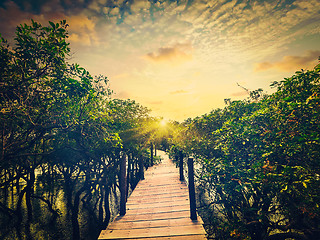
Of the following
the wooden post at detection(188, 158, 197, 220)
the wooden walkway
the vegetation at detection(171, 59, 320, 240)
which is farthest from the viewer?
the wooden post at detection(188, 158, 197, 220)

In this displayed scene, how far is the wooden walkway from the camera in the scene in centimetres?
430

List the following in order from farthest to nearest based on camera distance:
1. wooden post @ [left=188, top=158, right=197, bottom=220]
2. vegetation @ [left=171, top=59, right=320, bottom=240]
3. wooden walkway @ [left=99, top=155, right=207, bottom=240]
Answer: wooden post @ [left=188, top=158, right=197, bottom=220], wooden walkway @ [left=99, top=155, right=207, bottom=240], vegetation @ [left=171, top=59, right=320, bottom=240]

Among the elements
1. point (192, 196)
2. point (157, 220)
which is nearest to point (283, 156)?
point (192, 196)

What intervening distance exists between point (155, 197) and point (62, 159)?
9490 mm

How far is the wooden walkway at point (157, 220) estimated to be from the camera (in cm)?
430

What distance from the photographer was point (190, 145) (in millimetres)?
8453

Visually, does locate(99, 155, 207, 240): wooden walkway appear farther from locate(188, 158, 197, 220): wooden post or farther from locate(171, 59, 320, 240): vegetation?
locate(171, 59, 320, 240): vegetation

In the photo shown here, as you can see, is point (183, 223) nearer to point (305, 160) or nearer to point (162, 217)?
point (162, 217)

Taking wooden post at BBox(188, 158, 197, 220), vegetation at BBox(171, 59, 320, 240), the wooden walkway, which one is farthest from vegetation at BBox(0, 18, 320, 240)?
the wooden walkway

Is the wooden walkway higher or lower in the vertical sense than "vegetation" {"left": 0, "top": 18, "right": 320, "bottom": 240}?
lower

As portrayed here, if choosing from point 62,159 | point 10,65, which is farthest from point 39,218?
point 10,65

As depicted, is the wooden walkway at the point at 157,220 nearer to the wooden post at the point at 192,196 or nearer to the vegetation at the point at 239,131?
the wooden post at the point at 192,196

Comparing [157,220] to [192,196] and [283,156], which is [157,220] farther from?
[283,156]

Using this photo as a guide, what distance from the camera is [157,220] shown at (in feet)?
16.5
